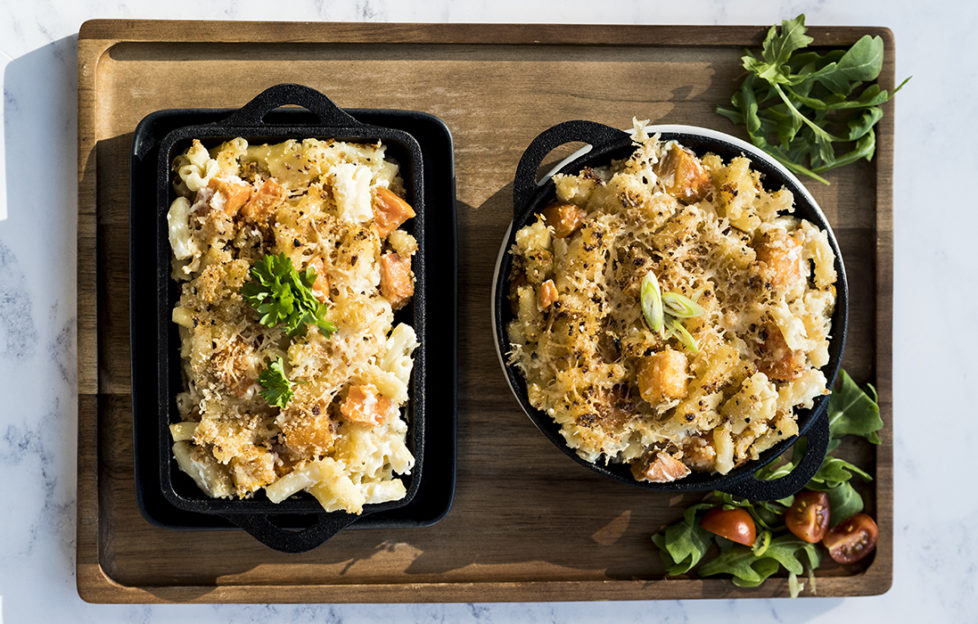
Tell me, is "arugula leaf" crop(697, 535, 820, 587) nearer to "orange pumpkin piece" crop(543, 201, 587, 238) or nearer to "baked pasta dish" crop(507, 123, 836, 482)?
"baked pasta dish" crop(507, 123, 836, 482)

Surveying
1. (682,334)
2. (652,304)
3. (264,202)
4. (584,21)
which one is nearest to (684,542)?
(682,334)

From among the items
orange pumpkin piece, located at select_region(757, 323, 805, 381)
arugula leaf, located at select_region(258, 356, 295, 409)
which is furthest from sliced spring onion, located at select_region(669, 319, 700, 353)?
arugula leaf, located at select_region(258, 356, 295, 409)

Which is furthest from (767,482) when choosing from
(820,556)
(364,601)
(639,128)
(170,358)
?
(170,358)

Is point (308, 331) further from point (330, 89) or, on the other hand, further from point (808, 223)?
point (808, 223)

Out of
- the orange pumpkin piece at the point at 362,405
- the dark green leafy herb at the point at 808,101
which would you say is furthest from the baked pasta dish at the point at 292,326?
the dark green leafy herb at the point at 808,101

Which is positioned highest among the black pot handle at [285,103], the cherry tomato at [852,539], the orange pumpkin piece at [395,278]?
the black pot handle at [285,103]

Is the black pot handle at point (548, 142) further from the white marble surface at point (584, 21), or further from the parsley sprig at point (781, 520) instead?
the parsley sprig at point (781, 520)
